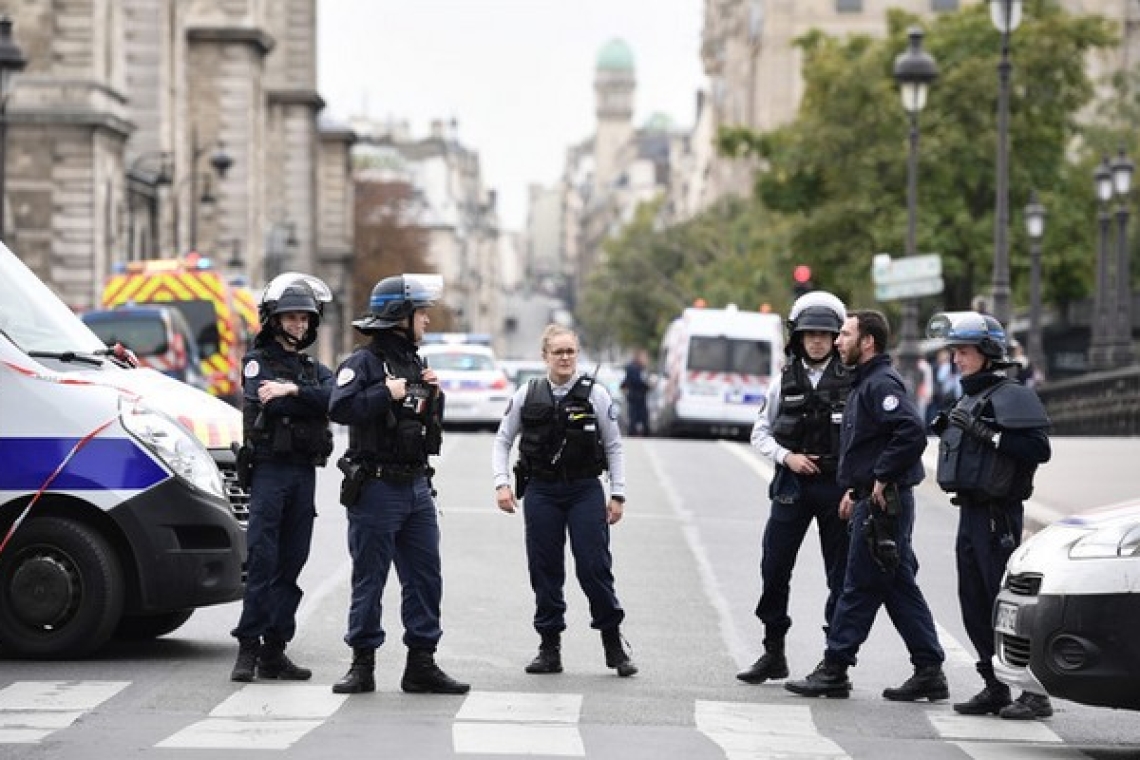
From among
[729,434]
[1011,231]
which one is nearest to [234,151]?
[1011,231]

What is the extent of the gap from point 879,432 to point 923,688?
1197mm

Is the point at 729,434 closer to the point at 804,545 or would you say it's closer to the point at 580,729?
the point at 804,545

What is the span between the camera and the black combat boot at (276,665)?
13.4m

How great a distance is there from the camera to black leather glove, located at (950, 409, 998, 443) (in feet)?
42.2

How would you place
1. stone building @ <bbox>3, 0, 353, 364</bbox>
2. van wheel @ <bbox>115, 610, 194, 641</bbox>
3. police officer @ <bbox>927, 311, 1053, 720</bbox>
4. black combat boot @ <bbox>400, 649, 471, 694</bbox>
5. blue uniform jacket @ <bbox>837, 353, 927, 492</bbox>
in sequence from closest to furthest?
police officer @ <bbox>927, 311, 1053, 720</bbox> < black combat boot @ <bbox>400, 649, 471, 694</bbox> < blue uniform jacket @ <bbox>837, 353, 927, 492</bbox> < van wheel @ <bbox>115, 610, 194, 641</bbox> < stone building @ <bbox>3, 0, 353, 364</bbox>

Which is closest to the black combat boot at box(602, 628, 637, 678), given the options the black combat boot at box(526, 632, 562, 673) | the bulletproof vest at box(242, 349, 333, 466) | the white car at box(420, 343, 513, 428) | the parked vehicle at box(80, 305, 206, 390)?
the black combat boot at box(526, 632, 562, 673)

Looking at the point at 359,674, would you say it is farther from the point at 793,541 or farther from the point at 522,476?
the point at 793,541

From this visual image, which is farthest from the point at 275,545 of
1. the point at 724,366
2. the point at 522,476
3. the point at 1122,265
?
the point at 1122,265

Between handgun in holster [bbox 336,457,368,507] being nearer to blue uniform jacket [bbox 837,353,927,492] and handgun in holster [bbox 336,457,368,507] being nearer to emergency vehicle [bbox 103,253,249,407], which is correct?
blue uniform jacket [bbox 837,353,927,492]

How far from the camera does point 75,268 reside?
69.6 meters

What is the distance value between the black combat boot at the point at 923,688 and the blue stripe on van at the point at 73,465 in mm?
3657

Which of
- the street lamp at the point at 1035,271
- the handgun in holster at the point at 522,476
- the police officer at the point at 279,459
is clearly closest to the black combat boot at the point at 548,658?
the handgun in holster at the point at 522,476

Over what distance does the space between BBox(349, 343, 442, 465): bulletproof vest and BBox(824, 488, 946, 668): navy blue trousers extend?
201 cm

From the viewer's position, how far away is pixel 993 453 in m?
12.9
